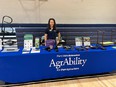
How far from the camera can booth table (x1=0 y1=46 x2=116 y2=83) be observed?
2.57m

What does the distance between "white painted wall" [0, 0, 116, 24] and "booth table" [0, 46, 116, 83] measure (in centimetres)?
176

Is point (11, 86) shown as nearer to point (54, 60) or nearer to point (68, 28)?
point (54, 60)

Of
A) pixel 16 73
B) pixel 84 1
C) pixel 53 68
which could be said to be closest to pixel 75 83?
pixel 53 68

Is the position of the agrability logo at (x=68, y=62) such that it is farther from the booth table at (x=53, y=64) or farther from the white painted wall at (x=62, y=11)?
the white painted wall at (x=62, y=11)

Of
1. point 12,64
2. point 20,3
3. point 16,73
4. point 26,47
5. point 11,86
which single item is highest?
point 20,3

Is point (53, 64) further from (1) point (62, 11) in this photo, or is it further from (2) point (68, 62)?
(1) point (62, 11)

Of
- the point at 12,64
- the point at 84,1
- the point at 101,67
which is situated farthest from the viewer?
the point at 84,1

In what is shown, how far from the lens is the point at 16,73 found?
8.56 ft

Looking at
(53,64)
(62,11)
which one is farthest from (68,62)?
(62,11)

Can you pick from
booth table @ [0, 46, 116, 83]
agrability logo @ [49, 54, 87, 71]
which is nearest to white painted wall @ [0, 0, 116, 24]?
booth table @ [0, 46, 116, 83]

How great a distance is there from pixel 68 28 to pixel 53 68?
5.80ft

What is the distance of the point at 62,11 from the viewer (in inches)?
173

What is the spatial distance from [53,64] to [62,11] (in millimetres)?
2156

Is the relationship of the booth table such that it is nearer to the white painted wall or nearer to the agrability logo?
the agrability logo
